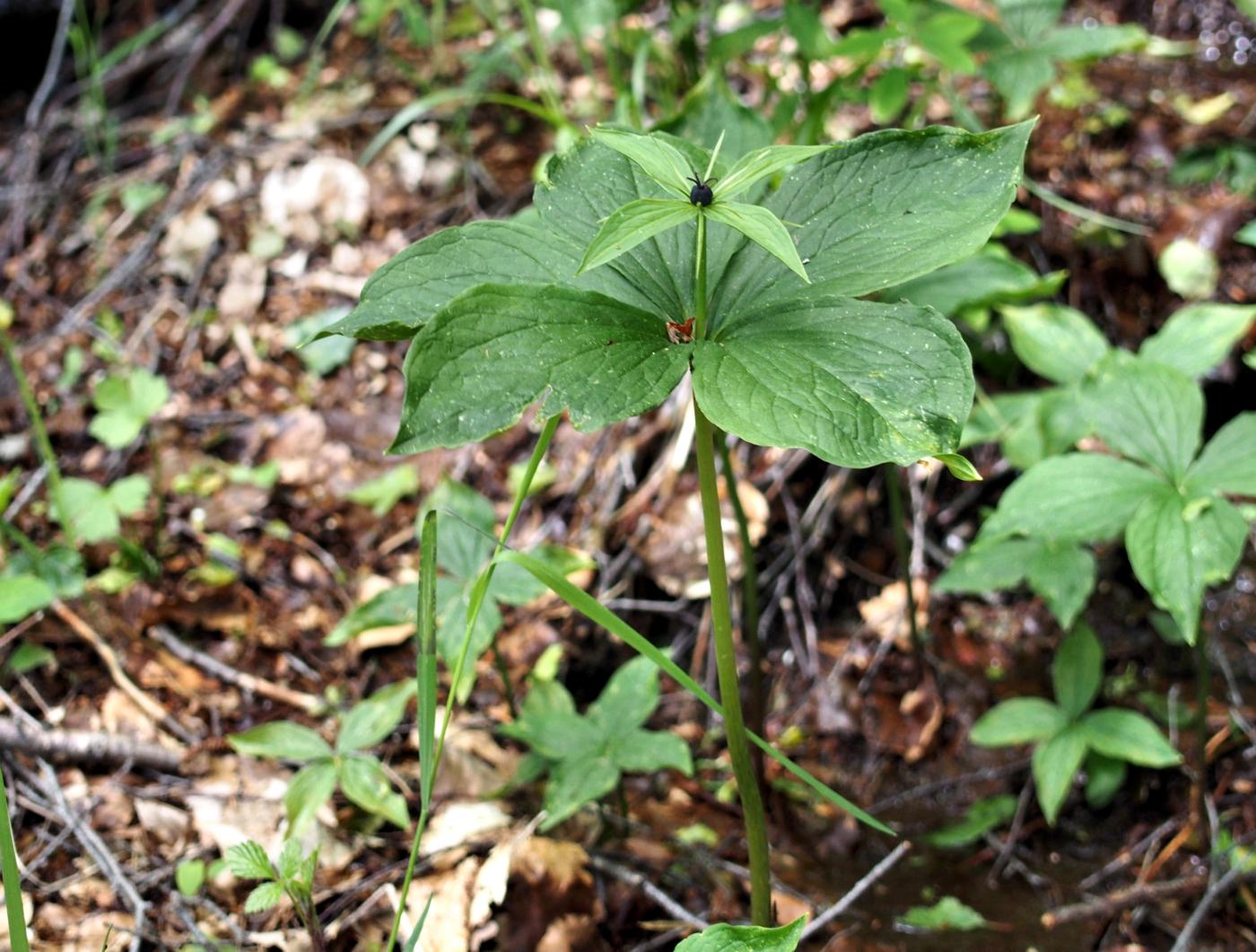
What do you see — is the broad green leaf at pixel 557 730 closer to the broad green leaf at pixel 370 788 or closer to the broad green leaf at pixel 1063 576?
the broad green leaf at pixel 370 788

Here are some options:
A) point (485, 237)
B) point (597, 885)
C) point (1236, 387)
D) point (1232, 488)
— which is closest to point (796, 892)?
point (597, 885)

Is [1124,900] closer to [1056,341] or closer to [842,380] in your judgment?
[1056,341]

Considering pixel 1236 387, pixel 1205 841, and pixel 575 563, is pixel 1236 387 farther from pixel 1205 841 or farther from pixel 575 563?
pixel 575 563

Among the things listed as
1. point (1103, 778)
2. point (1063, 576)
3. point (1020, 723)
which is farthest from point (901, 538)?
point (1103, 778)

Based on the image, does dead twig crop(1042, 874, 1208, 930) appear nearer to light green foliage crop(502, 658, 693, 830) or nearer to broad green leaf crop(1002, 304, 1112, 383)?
light green foliage crop(502, 658, 693, 830)

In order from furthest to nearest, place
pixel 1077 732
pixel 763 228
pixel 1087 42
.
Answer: pixel 1087 42, pixel 1077 732, pixel 763 228

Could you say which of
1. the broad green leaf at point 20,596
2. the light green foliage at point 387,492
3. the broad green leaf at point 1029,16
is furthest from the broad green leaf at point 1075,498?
the broad green leaf at point 20,596

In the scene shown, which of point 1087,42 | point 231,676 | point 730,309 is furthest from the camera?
point 1087,42

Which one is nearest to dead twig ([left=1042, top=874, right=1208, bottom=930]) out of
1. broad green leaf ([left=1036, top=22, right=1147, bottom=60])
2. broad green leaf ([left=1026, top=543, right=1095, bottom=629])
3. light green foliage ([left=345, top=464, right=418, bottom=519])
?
broad green leaf ([left=1026, top=543, right=1095, bottom=629])
